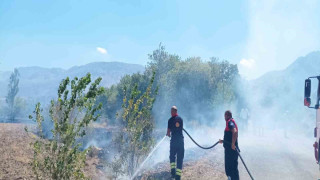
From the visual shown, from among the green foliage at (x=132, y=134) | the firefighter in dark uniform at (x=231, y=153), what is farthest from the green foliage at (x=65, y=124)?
the firefighter in dark uniform at (x=231, y=153)

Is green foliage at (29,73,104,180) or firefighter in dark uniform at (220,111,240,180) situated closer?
green foliage at (29,73,104,180)

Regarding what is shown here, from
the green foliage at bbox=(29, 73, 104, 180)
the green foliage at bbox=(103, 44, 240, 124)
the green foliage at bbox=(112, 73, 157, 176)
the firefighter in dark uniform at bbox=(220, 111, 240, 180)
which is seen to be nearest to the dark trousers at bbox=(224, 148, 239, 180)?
the firefighter in dark uniform at bbox=(220, 111, 240, 180)

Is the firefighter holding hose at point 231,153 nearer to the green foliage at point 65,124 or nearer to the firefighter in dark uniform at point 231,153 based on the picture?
the firefighter in dark uniform at point 231,153

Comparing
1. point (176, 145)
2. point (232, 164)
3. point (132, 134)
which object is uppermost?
point (132, 134)

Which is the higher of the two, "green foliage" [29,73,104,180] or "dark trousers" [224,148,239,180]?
"green foliage" [29,73,104,180]

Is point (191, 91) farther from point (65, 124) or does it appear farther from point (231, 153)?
point (65, 124)

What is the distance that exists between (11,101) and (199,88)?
64.4m

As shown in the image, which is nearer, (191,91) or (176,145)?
(176,145)

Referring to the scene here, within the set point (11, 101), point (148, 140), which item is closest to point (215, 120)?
point (148, 140)

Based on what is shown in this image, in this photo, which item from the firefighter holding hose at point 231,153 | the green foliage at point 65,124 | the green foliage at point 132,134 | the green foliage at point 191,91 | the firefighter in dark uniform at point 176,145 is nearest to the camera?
the green foliage at point 65,124

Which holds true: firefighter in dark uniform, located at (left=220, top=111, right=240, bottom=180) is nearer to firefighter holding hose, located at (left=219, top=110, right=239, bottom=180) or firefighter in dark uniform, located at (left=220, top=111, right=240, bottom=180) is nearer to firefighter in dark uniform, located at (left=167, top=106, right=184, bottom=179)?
firefighter holding hose, located at (left=219, top=110, right=239, bottom=180)

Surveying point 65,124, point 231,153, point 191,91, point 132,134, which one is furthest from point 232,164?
point 191,91

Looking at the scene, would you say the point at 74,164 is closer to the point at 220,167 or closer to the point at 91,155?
the point at 220,167

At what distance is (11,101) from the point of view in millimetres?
83938
